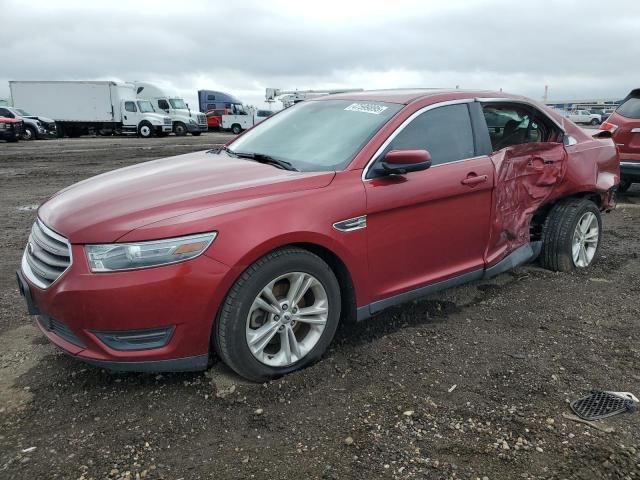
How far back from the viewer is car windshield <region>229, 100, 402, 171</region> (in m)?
3.42

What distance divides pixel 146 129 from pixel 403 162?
30987 mm

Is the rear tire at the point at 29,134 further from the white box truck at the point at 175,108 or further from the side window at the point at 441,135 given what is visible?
the side window at the point at 441,135

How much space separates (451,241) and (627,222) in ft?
15.2

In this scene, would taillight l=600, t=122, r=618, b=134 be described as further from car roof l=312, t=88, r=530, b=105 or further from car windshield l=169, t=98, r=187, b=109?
car windshield l=169, t=98, r=187, b=109

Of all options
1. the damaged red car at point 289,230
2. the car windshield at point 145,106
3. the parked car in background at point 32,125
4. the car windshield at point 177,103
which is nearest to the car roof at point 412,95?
the damaged red car at point 289,230

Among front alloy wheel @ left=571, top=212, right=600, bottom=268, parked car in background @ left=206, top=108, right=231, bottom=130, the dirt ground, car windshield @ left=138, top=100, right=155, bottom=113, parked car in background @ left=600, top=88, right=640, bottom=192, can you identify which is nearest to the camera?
the dirt ground

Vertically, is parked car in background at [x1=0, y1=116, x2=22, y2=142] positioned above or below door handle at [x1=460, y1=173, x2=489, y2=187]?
above

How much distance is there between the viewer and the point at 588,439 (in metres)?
2.52

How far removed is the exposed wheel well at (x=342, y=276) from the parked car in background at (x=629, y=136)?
624 cm

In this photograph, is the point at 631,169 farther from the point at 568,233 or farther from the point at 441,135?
the point at 441,135

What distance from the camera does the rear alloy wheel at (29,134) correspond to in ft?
85.4

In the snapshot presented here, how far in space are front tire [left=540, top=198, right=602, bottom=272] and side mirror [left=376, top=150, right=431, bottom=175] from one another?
76.3 inches

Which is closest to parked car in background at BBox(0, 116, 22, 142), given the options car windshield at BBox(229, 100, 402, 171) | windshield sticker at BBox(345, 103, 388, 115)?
car windshield at BBox(229, 100, 402, 171)

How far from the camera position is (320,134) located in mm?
3715
